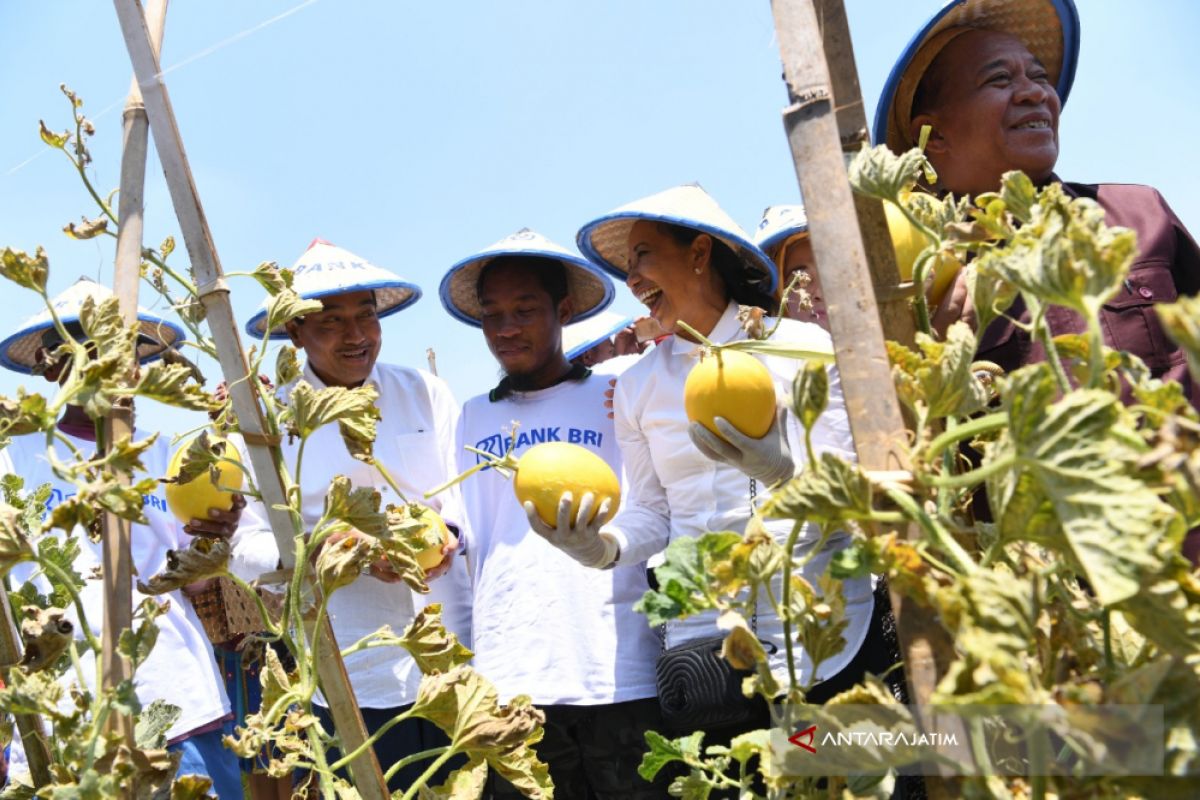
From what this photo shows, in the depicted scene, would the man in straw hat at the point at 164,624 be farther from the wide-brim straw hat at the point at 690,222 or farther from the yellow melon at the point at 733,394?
the yellow melon at the point at 733,394

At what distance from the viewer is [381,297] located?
339 centimetres

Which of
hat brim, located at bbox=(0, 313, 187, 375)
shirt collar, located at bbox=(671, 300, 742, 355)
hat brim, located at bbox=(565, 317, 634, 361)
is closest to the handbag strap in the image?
shirt collar, located at bbox=(671, 300, 742, 355)

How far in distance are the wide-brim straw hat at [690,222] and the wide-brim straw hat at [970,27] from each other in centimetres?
43

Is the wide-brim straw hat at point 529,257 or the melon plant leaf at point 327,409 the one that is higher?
the wide-brim straw hat at point 529,257

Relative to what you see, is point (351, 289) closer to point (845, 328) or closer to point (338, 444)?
point (338, 444)

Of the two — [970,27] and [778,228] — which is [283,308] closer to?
[970,27]

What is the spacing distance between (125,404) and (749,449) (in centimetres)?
102

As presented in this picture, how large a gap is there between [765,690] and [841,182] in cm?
47

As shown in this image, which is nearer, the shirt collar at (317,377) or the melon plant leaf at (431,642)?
the melon plant leaf at (431,642)

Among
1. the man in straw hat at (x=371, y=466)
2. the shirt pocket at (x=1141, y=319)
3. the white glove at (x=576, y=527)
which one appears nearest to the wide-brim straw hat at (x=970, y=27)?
the shirt pocket at (x=1141, y=319)

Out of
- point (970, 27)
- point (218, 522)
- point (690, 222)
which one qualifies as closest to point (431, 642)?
point (218, 522)

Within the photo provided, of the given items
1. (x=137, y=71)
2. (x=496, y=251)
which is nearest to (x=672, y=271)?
(x=496, y=251)

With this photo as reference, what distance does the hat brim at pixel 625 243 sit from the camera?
7.75 feet

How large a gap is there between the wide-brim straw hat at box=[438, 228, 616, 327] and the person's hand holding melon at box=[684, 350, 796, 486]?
44.4 inches
